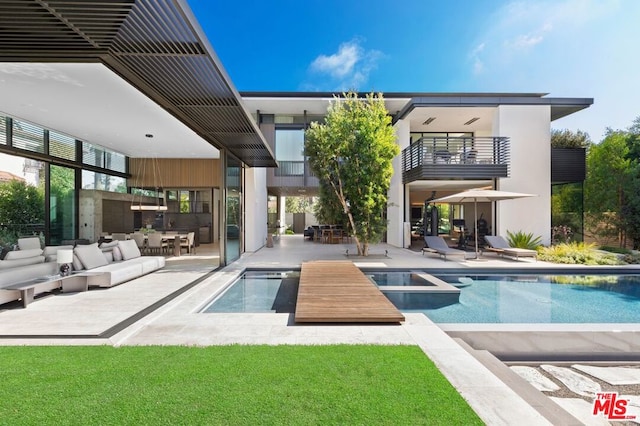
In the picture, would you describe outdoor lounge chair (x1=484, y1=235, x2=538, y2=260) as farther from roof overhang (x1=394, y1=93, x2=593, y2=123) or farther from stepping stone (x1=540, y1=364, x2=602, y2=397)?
stepping stone (x1=540, y1=364, x2=602, y2=397)

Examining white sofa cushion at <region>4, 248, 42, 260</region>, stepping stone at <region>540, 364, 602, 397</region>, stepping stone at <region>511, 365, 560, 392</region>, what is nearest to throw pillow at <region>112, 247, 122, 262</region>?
white sofa cushion at <region>4, 248, 42, 260</region>

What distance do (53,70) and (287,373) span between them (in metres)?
6.88

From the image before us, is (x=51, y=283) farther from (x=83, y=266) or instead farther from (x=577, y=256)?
(x=577, y=256)

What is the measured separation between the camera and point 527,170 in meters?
12.2

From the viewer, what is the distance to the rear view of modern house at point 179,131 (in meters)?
3.81

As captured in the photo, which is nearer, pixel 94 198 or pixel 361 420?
pixel 361 420

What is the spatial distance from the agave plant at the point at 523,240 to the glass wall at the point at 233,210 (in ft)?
35.3

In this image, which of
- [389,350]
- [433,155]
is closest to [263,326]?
[389,350]

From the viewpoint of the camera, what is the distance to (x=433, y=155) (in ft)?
38.2

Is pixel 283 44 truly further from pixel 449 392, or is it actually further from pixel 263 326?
pixel 449 392

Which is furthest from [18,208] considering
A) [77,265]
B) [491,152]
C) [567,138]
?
[567,138]

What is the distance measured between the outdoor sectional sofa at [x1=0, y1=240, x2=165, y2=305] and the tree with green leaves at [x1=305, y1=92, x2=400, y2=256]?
20.5ft

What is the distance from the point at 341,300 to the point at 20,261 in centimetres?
641

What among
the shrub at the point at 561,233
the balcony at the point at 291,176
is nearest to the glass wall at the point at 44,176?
the balcony at the point at 291,176
